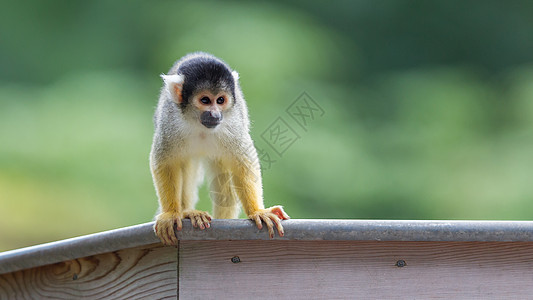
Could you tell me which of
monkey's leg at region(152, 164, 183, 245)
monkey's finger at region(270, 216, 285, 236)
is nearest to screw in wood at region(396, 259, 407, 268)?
monkey's finger at region(270, 216, 285, 236)

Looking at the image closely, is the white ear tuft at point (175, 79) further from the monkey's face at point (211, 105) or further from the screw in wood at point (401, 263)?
the screw in wood at point (401, 263)

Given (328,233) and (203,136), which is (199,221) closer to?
(328,233)

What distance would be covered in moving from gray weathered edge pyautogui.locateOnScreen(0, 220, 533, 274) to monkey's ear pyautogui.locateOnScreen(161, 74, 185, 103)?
0.82 meters

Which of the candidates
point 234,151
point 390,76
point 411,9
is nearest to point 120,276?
point 234,151

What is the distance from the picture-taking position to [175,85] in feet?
9.45

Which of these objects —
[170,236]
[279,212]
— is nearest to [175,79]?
[279,212]

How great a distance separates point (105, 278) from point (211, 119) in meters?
0.81

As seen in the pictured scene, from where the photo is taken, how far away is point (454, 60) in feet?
24.6

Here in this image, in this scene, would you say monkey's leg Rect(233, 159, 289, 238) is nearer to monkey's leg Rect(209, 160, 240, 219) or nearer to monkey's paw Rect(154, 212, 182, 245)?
monkey's leg Rect(209, 160, 240, 219)

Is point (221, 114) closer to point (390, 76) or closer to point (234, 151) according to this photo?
point (234, 151)

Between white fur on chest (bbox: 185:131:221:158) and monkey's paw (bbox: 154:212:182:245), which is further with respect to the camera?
white fur on chest (bbox: 185:131:221:158)

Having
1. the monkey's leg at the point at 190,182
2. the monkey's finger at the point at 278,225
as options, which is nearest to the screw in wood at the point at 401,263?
the monkey's finger at the point at 278,225

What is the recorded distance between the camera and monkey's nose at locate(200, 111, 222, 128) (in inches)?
109

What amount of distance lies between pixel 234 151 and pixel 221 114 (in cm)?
18
